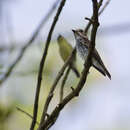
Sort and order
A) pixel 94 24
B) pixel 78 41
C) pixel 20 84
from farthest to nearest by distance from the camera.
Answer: pixel 20 84
pixel 78 41
pixel 94 24

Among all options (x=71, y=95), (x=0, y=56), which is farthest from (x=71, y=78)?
(x=71, y=95)

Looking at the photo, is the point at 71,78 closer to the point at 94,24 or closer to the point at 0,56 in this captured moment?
the point at 0,56

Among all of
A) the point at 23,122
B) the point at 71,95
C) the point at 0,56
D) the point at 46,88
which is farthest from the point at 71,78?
the point at 71,95

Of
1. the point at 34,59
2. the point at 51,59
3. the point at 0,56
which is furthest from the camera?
the point at 51,59

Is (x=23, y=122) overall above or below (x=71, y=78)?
below

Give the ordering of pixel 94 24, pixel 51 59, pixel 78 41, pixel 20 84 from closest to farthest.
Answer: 1. pixel 94 24
2. pixel 78 41
3. pixel 20 84
4. pixel 51 59

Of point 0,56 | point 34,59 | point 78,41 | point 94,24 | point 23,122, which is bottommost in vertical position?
point 23,122

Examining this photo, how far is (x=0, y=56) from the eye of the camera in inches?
201

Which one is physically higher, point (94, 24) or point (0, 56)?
point (94, 24)

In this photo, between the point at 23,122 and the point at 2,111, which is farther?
the point at 23,122

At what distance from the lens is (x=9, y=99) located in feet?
20.9

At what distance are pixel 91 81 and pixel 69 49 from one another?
330cm

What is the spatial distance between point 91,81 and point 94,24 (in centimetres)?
511

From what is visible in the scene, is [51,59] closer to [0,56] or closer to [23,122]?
[23,122]
